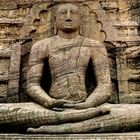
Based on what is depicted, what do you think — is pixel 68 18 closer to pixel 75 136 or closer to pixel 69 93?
pixel 69 93

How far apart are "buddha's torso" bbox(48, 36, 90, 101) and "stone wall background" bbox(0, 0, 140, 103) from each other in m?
0.62

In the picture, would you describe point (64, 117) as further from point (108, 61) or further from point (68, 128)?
point (108, 61)

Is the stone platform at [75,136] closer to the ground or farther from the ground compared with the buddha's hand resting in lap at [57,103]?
closer to the ground

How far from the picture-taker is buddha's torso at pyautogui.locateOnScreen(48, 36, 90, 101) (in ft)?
24.1

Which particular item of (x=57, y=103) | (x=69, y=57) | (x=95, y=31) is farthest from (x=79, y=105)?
(x=95, y=31)

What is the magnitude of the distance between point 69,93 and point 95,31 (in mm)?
1787

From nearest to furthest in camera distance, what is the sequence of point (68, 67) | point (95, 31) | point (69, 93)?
point (69, 93)
point (68, 67)
point (95, 31)

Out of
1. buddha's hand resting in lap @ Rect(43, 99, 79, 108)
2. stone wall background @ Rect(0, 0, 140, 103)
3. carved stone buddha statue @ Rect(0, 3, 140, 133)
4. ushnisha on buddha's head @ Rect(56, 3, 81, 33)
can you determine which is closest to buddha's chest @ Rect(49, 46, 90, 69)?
carved stone buddha statue @ Rect(0, 3, 140, 133)

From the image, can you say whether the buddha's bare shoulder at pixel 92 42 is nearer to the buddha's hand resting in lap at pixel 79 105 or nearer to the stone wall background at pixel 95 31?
the stone wall background at pixel 95 31

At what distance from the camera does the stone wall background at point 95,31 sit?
26.7 ft

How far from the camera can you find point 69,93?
7.30m

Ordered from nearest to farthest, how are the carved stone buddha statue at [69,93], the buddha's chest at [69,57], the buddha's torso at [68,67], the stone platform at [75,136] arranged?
1. the stone platform at [75,136]
2. the carved stone buddha statue at [69,93]
3. the buddha's torso at [68,67]
4. the buddha's chest at [69,57]

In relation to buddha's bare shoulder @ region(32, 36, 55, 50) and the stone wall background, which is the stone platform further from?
buddha's bare shoulder @ region(32, 36, 55, 50)

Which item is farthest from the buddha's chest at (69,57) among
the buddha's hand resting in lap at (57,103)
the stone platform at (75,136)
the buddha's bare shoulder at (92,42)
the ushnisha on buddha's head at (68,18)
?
the stone platform at (75,136)
